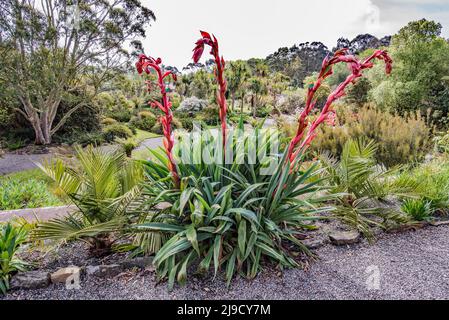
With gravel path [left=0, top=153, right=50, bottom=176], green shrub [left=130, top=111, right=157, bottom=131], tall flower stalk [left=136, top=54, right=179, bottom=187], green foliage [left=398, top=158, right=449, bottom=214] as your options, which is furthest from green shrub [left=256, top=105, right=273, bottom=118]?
tall flower stalk [left=136, top=54, right=179, bottom=187]

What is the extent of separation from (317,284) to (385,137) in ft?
12.1

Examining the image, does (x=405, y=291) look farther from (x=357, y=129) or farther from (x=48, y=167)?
(x=357, y=129)

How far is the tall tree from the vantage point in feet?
32.1

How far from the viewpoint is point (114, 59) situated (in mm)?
12039

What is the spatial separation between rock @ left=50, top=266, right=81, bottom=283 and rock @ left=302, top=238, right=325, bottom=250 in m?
1.55

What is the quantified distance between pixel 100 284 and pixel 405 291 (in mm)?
1768

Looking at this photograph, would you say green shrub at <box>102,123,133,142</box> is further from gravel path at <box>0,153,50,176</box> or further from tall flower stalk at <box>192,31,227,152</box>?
tall flower stalk at <box>192,31,227,152</box>

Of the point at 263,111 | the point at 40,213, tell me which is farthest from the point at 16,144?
the point at 263,111

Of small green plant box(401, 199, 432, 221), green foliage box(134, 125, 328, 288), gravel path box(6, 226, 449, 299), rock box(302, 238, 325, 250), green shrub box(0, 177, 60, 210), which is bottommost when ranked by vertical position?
green shrub box(0, 177, 60, 210)

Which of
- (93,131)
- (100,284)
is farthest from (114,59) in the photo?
(100,284)

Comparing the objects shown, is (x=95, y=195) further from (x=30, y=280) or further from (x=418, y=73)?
(x=418, y=73)

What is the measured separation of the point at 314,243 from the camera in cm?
215

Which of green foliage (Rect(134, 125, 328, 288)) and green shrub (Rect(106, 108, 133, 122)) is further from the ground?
green shrub (Rect(106, 108, 133, 122))

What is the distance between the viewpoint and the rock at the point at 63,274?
1.70 m
